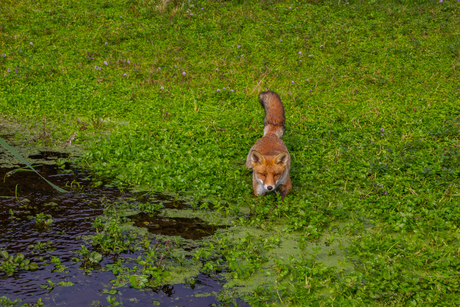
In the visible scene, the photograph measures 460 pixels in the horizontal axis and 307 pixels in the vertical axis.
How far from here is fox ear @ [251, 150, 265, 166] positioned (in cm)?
619

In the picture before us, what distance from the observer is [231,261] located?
172 inches

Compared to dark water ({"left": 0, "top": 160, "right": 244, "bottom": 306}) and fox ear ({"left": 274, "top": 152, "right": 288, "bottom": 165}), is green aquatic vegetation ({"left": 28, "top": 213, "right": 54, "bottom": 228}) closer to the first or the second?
dark water ({"left": 0, "top": 160, "right": 244, "bottom": 306})

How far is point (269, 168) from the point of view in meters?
6.16

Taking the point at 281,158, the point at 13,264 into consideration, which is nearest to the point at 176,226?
the point at 13,264

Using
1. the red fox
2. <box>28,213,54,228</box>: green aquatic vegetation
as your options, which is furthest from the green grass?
<box>28,213,54,228</box>: green aquatic vegetation

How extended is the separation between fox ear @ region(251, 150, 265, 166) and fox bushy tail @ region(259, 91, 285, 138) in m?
1.62

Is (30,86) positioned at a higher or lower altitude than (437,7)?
lower

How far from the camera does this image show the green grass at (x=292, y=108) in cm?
493

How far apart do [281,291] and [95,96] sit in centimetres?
782

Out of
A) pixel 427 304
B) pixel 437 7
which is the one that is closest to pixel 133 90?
pixel 427 304

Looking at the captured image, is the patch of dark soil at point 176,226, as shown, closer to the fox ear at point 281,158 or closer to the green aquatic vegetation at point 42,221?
the green aquatic vegetation at point 42,221

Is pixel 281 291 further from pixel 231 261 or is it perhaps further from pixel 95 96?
pixel 95 96

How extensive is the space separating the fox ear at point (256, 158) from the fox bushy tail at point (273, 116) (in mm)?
1622

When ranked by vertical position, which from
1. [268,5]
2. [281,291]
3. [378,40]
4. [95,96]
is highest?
[268,5]
